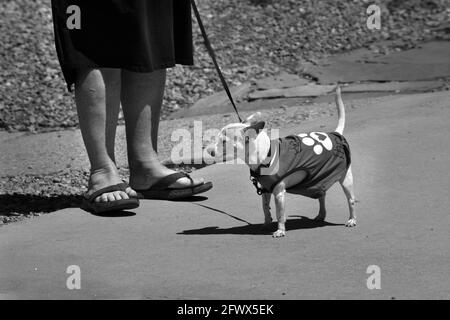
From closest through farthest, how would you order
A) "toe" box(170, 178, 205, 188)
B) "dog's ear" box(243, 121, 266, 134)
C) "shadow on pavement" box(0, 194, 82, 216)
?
1. "dog's ear" box(243, 121, 266, 134)
2. "toe" box(170, 178, 205, 188)
3. "shadow on pavement" box(0, 194, 82, 216)

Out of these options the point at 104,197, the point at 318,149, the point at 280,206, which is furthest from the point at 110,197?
the point at 318,149

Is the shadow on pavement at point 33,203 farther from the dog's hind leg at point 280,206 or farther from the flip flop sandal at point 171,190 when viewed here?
the dog's hind leg at point 280,206

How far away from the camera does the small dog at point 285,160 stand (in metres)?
5.32

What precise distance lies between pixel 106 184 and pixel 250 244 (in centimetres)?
108

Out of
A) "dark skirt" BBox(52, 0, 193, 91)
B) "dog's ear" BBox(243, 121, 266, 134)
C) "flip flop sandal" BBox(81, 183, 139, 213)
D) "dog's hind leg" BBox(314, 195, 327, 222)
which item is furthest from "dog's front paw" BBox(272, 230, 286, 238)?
"dark skirt" BBox(52, 0, 193, 91)

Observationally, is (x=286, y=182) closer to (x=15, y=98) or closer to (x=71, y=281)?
(x=71, y=281)

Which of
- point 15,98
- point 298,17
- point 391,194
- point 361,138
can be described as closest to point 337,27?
point 298,17

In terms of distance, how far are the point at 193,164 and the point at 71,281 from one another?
109 inches

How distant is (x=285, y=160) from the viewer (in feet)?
17.6

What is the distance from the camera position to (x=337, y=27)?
38.9 ft

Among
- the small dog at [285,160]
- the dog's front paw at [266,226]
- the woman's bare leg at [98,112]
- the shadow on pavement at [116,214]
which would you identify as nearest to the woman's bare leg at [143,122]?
the woman's bare leg at [98,112]

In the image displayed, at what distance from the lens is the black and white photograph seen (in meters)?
4.80

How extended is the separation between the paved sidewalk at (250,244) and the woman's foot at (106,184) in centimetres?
12

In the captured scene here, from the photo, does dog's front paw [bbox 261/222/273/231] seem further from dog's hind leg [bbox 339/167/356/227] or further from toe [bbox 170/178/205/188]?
toe [bbox 170/178/205/188]
